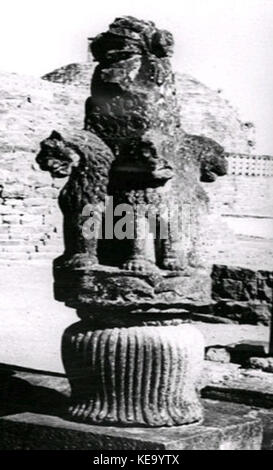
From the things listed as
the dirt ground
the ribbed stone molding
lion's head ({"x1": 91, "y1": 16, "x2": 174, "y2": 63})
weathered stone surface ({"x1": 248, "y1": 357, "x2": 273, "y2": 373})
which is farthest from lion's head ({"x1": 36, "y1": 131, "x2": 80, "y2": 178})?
the dirt ground

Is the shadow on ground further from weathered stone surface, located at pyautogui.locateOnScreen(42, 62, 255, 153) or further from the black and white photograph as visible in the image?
weathered stone surface, located at pyautogui.locateOnScreen(42, 62, 255, 153)

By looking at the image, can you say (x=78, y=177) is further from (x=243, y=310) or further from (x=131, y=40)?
(x=243, y=310)

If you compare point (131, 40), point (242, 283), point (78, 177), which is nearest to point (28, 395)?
point (78, 177)

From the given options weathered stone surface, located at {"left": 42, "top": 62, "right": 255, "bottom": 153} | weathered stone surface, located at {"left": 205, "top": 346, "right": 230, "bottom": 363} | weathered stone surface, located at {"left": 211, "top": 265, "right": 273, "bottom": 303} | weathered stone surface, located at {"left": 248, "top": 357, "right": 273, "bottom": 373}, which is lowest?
weathered stone surface, located at {"left": 205, "top": 346, "right": 230, "bottom": 363}

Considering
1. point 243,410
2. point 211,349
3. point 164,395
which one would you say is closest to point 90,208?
point 164,395

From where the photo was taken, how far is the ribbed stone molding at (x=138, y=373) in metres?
5.36

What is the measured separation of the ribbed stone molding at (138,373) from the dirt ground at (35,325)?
4.32 meters

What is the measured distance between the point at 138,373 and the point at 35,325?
27.9 feet

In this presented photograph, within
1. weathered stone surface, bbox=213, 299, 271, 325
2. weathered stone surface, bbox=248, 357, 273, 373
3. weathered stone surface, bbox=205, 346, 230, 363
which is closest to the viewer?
weathered stone surface, bbox=248, 357, 273, 373

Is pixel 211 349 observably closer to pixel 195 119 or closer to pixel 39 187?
pixel 39 187

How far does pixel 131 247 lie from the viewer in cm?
560

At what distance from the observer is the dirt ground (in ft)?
35.9

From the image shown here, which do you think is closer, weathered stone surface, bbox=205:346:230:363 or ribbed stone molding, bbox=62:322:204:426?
ribbed stone molding, bbox=62:322:204:426
